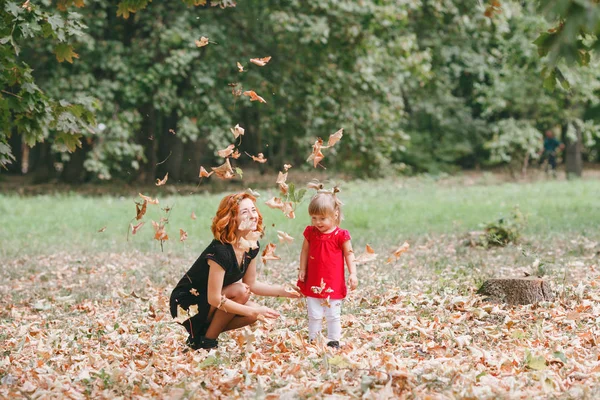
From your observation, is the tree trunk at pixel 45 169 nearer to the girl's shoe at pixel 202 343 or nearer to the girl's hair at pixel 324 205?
the girl's shoe at pixel 202 343

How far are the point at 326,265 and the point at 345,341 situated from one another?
0.69 meters

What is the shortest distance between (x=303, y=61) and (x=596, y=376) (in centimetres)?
1632

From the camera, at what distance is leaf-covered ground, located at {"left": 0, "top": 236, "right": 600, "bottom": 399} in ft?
14.3

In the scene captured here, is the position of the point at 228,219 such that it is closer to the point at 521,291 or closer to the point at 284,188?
the point at 284,188

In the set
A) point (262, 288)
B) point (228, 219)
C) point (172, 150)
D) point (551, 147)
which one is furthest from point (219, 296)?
point (551, 147)

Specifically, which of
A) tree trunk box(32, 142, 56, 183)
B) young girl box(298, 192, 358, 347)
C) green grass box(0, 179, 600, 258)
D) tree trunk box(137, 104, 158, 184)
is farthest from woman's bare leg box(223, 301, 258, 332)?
tree trunk box(32, 142, 56, 183)

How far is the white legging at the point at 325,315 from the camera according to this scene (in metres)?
5.31

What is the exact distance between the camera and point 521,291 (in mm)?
6453

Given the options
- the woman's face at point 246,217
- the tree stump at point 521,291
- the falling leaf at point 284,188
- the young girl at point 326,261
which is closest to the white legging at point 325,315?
the young girl at point 326,261

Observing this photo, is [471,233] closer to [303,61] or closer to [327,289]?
[327,289]

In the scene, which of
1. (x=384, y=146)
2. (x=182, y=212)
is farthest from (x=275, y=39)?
(x=182, y=212)

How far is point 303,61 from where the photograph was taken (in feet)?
65.4

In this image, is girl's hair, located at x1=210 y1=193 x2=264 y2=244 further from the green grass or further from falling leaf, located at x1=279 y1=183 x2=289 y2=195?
the green grass

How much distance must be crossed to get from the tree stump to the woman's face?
8.28 feet
